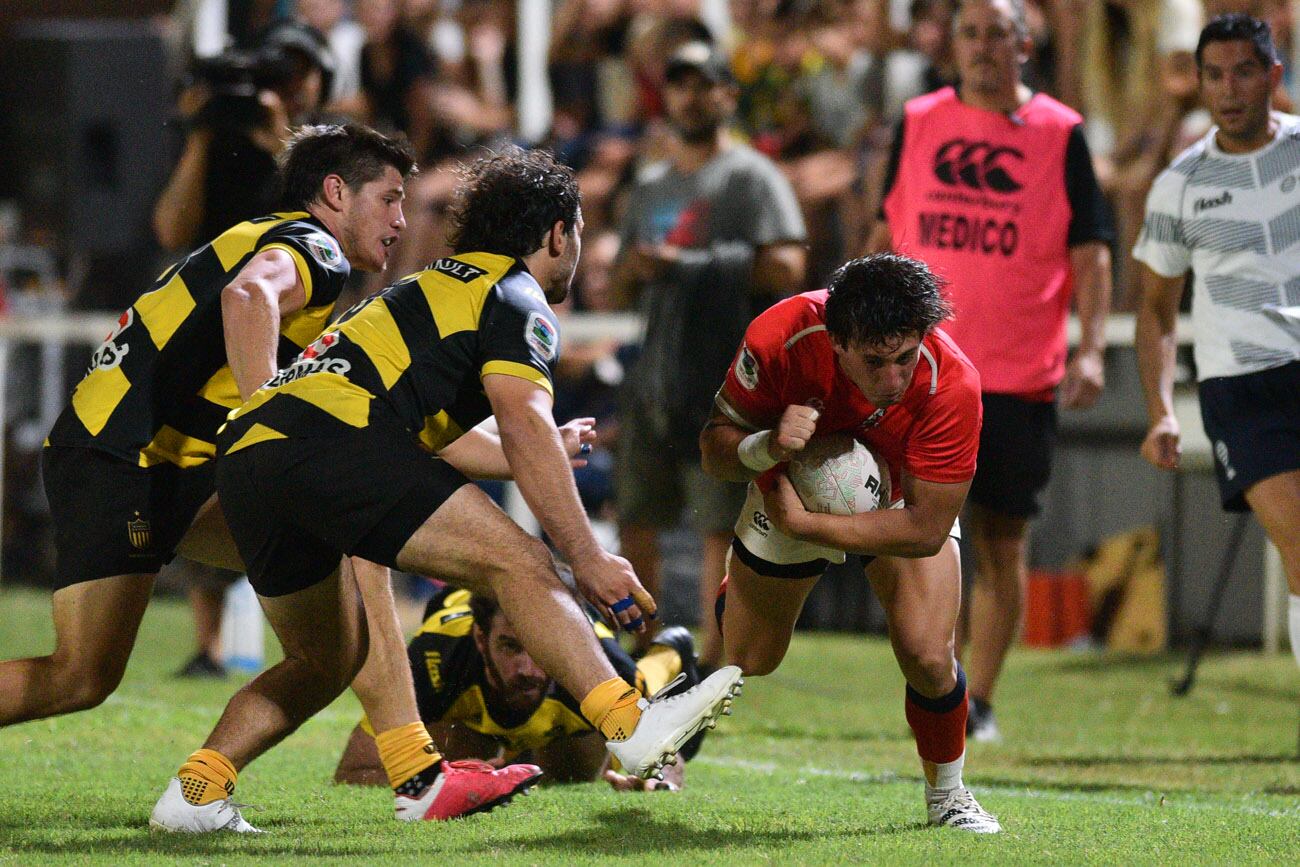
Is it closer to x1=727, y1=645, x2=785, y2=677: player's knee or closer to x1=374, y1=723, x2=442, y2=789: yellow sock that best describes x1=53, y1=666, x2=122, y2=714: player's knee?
x1=374, y1=723, x2=442, y2=789: yellow sock

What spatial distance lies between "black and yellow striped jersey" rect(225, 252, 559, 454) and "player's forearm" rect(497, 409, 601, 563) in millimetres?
121

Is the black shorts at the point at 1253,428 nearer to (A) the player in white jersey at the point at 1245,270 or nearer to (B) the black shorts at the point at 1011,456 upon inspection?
(A) the player in white jersey at the point at 1245,270

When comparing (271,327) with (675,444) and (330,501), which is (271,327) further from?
(675,444)

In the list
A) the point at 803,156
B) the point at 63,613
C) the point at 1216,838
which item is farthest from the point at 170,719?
the point at 803,156

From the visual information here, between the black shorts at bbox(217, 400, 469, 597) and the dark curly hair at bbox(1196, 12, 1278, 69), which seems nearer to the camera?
the black shorts at bbox(217, 400, 469, 597)

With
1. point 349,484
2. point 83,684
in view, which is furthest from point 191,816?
point 349,484

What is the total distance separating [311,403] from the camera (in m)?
4.41

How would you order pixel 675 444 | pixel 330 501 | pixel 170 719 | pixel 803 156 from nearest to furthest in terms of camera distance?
pixel 330 501, pixel 170 719, pixel 675 444, pixel 803 156

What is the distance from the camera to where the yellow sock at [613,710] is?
4.24 metres

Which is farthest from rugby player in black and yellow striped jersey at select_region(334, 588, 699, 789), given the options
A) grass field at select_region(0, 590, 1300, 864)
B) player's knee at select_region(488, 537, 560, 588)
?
player's knee at select_region(488, 537, 560, 588)

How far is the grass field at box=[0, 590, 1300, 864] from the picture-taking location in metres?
4.42

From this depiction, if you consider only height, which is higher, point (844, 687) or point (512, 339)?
point (512, 339)

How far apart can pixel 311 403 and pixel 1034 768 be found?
3218mm

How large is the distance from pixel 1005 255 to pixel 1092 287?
0.38 metres
